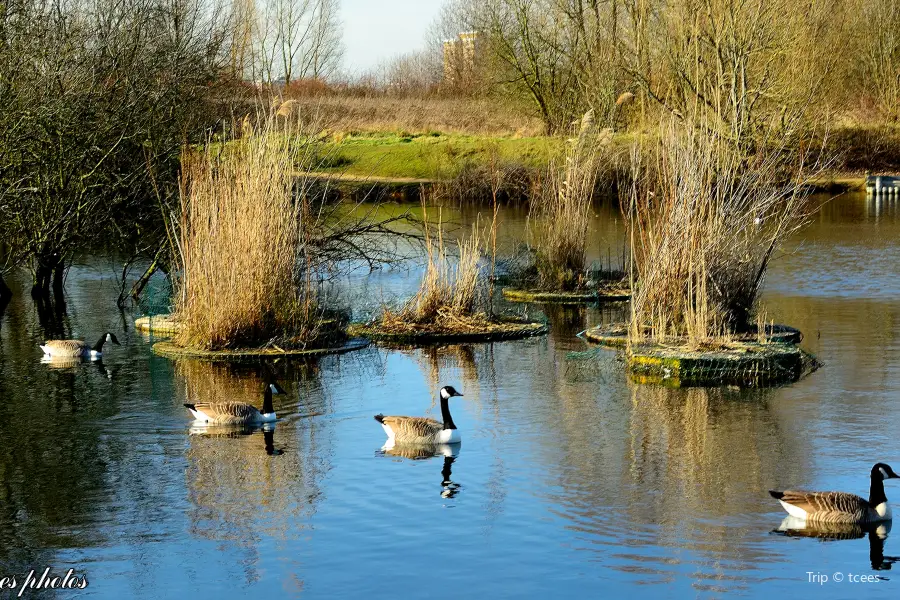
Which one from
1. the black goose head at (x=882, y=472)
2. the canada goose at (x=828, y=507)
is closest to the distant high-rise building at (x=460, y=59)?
the black goose head at (x=882, y=472)

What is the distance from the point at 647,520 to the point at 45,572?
14.5ft

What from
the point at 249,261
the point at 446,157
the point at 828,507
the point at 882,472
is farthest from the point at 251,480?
the point at 446,157

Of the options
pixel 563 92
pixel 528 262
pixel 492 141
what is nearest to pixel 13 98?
pixel 528 262

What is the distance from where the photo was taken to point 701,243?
15.1 m

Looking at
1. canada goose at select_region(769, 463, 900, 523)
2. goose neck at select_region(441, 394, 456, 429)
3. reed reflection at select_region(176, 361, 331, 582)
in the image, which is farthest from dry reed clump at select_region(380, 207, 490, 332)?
canada goose at select_region(769, 463, 900, 523)

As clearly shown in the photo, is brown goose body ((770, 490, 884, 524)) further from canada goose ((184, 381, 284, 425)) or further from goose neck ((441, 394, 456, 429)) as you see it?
canada goose ((184, 381, 284, 425))

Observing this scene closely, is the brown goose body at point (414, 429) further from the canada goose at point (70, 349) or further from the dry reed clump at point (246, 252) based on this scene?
the canada goose at point (70, 349)

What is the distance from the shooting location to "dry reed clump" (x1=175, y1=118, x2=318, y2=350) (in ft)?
51.0

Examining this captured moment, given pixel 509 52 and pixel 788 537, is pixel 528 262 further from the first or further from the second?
pixel 509 52

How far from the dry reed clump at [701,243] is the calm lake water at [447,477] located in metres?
1.07

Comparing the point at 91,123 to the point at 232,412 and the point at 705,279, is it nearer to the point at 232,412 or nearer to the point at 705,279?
the point at 232,412

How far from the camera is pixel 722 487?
9.73 meters

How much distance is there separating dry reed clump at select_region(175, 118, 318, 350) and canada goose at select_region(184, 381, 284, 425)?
376cm

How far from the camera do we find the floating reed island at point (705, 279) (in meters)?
14.3
